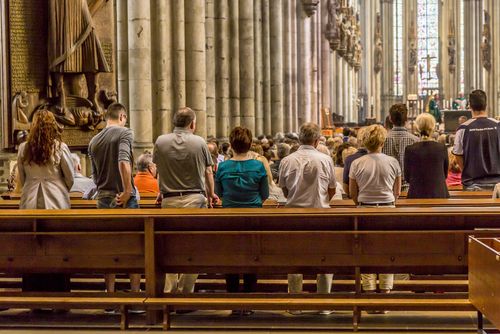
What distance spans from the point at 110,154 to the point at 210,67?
593 inches

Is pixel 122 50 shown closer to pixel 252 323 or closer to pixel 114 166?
pixel 114 166

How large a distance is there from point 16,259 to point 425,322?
3058 millimetres

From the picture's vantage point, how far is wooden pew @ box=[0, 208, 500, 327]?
8062 millimetres

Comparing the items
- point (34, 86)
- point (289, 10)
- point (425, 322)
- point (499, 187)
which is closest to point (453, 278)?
point (499, 187)

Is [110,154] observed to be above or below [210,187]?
above

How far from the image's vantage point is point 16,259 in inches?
329

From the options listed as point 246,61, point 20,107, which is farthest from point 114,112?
point 246,61

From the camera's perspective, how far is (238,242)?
8.21 m

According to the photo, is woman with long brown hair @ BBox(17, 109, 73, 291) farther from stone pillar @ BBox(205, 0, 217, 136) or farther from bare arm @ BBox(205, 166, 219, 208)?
stone pillar @ BBox(205, 0, 217, 136)

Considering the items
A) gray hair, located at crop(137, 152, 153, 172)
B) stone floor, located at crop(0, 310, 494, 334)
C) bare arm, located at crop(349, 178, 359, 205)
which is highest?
gray hair, located at crop(137, 152, 153, 172)

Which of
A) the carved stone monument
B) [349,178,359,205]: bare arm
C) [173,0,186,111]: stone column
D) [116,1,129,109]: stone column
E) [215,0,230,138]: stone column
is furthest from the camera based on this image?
[215,0,230,138]: stone column

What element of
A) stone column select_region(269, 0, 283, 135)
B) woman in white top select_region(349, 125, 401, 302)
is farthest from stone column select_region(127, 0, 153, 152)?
stone column select_region(269, 0, 283, 135)

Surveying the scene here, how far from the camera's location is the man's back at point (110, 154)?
9102 mm

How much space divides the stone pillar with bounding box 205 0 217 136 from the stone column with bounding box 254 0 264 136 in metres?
5.20
